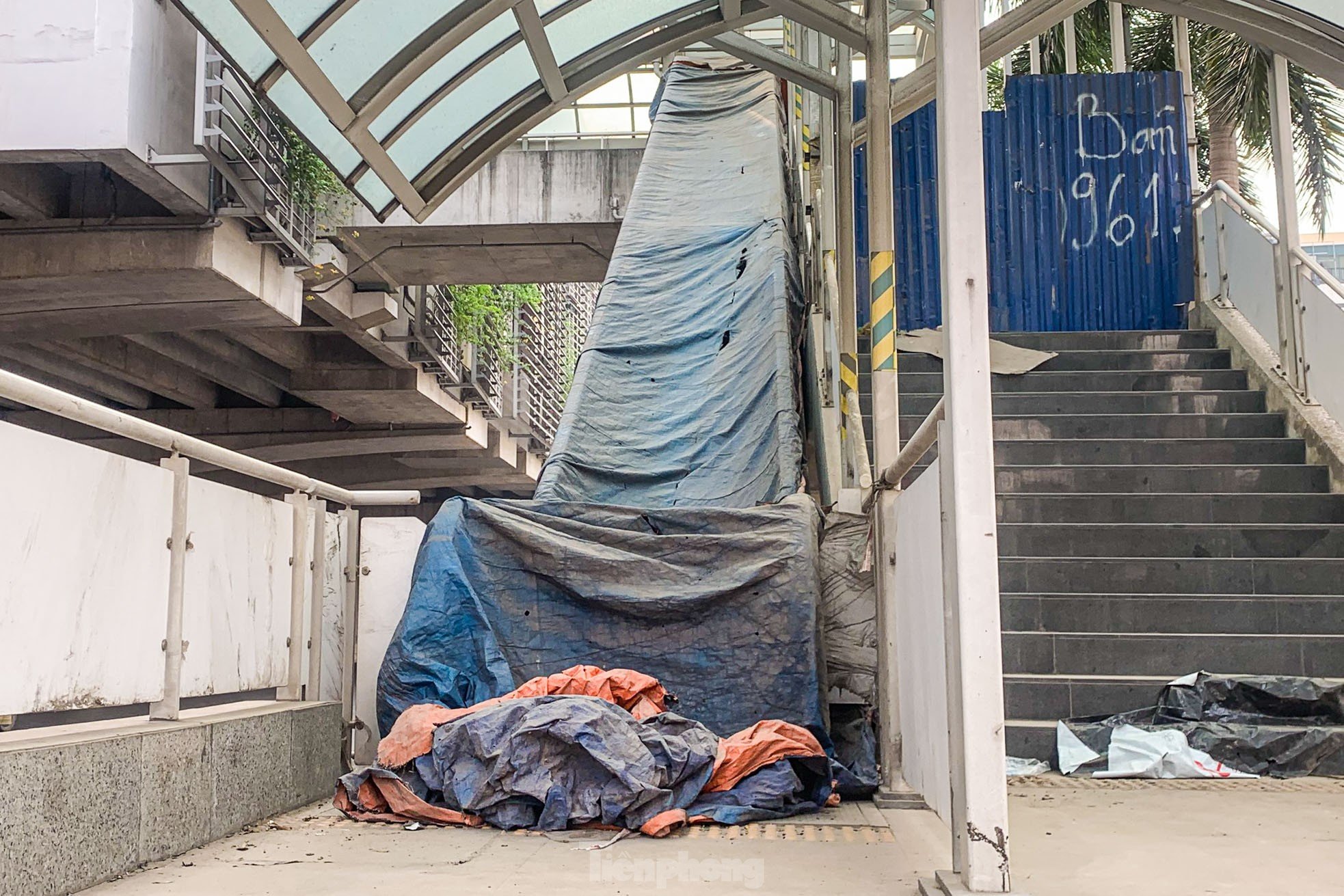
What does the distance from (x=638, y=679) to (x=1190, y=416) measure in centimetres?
498

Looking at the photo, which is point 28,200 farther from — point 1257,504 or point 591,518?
point 1257,504

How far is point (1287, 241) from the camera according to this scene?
8.52 m

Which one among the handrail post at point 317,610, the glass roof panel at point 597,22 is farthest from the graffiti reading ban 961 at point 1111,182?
the handrail post at point 317,610

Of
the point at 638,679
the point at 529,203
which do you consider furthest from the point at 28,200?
the point at 638,679

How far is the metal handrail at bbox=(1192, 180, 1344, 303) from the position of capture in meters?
8.00

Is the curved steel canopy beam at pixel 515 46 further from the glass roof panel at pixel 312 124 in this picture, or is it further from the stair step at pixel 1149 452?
the stair step at pixel 1149 452

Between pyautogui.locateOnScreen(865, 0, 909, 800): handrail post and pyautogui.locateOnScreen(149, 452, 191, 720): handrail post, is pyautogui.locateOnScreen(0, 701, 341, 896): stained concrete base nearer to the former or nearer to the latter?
pyautogui.locateOnScreen(149, 452, 191, 720): handrail post

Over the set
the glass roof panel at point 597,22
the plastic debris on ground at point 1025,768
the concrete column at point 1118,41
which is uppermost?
the concrete column at point 1118,41

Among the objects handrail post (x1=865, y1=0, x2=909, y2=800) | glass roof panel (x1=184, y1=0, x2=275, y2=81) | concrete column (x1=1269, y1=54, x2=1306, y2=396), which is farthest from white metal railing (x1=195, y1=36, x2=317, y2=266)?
concrete column (x1=1269, y1=54, x2=1306, y2=396)

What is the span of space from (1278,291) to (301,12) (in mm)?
6910

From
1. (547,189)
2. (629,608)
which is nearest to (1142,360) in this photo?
(629,608)

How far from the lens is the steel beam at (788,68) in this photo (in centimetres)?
878

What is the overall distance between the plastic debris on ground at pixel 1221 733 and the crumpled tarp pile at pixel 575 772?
153 cm

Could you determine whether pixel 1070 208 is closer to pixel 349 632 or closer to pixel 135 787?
pixel 349 632
